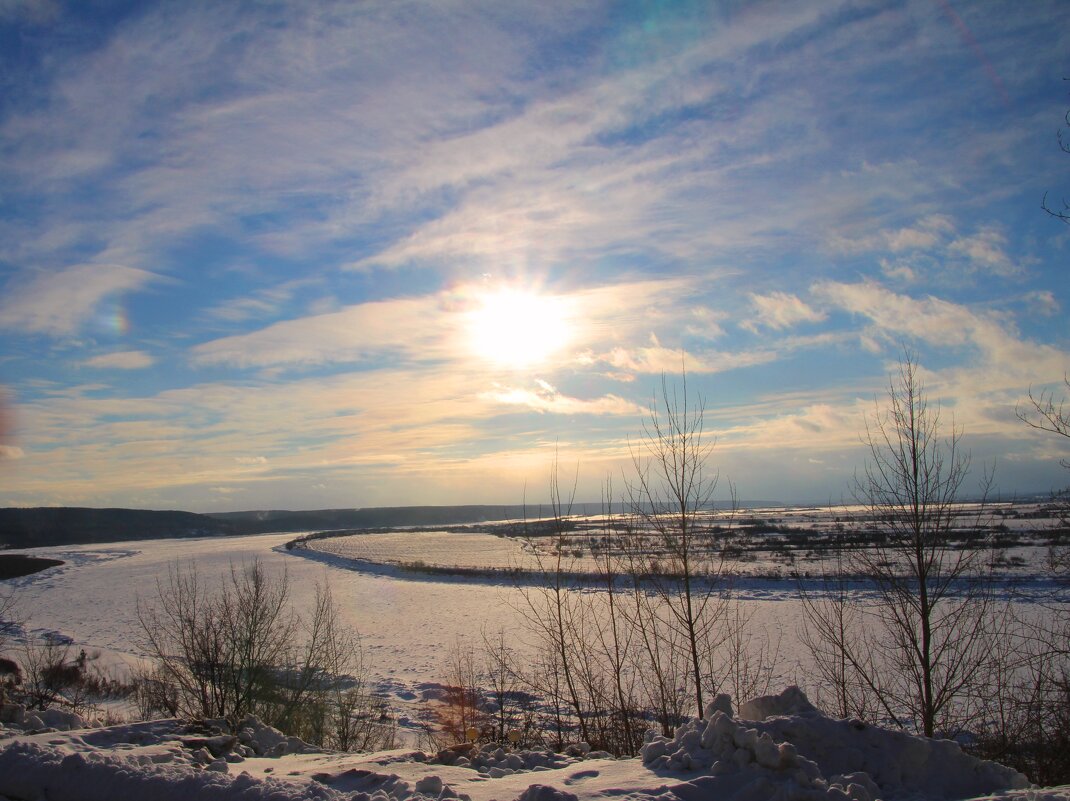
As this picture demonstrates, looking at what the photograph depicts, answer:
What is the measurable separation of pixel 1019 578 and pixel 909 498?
28999 mm

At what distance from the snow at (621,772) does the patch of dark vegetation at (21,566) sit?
221 ft

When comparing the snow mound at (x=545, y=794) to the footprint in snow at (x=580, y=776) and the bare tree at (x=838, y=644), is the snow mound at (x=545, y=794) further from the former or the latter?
the bare tree at (x=838, y=644)

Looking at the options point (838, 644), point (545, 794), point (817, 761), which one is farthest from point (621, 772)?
point (838, 644)

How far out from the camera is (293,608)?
1364 inches

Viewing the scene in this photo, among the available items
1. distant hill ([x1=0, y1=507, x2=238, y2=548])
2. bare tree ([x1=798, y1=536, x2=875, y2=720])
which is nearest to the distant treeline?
distant hill ([x1=0, y1=507, x2=238, y2=548])

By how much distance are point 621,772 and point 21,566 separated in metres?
80.1

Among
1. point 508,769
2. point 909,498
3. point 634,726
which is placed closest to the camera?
point 508,769

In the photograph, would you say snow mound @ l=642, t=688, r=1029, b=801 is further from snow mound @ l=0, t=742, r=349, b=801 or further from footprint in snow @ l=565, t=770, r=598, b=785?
snow mound @ l=0, t=742, r=349, b=801

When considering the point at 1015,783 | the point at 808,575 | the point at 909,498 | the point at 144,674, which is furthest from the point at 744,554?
the point at 1015,783

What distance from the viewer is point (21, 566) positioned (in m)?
65.7

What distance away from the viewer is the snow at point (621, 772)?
4039mm

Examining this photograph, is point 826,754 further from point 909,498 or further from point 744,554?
point 744,554

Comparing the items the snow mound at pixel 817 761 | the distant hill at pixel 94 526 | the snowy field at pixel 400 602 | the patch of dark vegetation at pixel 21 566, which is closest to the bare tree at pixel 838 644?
the snowy field at pixel 400 602

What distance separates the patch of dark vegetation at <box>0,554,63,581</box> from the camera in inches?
2371
